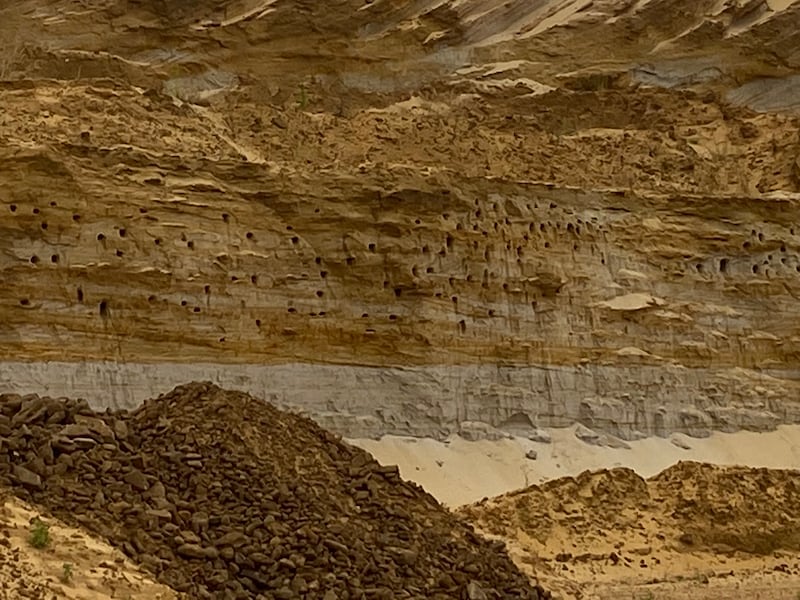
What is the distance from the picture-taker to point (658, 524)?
712 inches

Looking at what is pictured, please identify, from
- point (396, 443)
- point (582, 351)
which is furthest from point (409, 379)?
point (582, 351)

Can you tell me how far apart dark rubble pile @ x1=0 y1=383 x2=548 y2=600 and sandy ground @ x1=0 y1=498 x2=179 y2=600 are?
294 millimetres

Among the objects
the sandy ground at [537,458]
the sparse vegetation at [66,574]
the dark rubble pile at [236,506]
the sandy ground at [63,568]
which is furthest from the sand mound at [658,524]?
the sparse vegetation at [66,574]

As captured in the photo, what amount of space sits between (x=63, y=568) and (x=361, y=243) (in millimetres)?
12316

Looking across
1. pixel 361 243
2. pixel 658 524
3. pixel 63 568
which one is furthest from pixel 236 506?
pixel 361 243

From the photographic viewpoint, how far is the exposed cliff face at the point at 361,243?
1933 centimetres

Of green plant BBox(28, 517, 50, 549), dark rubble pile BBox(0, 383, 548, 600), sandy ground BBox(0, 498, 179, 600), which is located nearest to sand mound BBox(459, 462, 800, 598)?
dark rubble pile BBox(0, 383, 548, 600)

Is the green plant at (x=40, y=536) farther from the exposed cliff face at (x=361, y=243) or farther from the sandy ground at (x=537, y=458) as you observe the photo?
the sandy ground at (x=537, y=458)

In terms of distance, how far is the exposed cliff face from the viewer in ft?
63.4

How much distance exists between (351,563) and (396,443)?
366 inches

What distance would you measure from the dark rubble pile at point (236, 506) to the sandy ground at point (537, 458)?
6.41 meters

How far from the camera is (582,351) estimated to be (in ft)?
Answer: 73.0

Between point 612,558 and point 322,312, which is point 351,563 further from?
point 322,312

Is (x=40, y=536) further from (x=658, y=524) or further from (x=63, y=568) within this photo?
(x=658, y=524)
